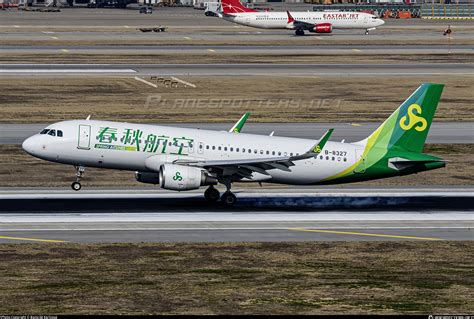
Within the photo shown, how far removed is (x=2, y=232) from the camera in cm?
4703

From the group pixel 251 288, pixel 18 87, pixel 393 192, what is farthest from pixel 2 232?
pixel 18 87

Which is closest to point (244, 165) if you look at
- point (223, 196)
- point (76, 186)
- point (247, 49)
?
point (223, 196)

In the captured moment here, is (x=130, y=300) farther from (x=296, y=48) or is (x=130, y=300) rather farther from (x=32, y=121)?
(x=296, y=48)

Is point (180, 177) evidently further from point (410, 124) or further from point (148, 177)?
point (410, 124)

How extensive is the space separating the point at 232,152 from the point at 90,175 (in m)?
14.5

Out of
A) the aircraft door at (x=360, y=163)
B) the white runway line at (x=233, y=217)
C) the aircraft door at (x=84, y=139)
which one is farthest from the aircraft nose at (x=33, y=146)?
the aircraft door at (x=360, y=163)

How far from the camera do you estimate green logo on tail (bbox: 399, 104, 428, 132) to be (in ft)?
178

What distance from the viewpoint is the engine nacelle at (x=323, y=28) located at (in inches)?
7618

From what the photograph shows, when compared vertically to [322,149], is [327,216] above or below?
below

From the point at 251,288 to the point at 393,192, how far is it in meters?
25.5

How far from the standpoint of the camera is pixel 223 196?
5469cm

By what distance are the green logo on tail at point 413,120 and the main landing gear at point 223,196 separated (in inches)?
392

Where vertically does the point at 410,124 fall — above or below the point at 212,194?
above

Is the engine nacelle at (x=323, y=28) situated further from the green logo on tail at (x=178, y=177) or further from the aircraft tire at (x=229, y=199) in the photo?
the green logo on tail at (x=178, y=177)
